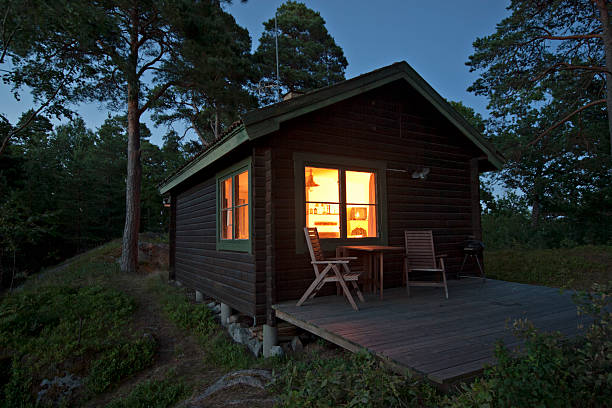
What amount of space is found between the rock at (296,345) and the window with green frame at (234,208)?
1.34m

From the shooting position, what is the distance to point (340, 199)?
5.19 metres

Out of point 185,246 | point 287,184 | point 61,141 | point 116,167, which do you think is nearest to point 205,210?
point 185,246

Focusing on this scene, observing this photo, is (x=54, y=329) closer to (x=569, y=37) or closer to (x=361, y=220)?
(x=361, y=220)

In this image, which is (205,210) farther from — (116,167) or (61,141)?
(61,141)

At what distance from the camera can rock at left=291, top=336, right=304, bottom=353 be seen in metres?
4.50

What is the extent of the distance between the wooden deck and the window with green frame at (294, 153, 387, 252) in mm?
923

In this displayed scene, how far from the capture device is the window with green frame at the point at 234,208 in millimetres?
5129

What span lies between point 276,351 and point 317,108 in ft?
10.7

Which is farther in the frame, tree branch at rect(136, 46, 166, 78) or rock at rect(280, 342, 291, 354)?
tree branch at rect(136, 46, 166, 78)

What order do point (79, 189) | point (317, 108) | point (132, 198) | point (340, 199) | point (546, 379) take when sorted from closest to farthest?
point (546, 379) < point (317, 108) < point (340, 199) < point (132, 198) < point (79, 189)

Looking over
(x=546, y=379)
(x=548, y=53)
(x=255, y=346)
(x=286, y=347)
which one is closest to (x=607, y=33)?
(x=548, y=53)

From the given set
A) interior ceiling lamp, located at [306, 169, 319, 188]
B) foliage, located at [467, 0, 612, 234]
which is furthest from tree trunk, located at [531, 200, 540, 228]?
interior ceiling lamp, located at [306, 169, 319, 188]

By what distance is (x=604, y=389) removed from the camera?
2.04 m

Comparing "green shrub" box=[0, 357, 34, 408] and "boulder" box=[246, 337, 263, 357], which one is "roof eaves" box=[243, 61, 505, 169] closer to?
"boulder" box=[246, 337, 263, 357]
